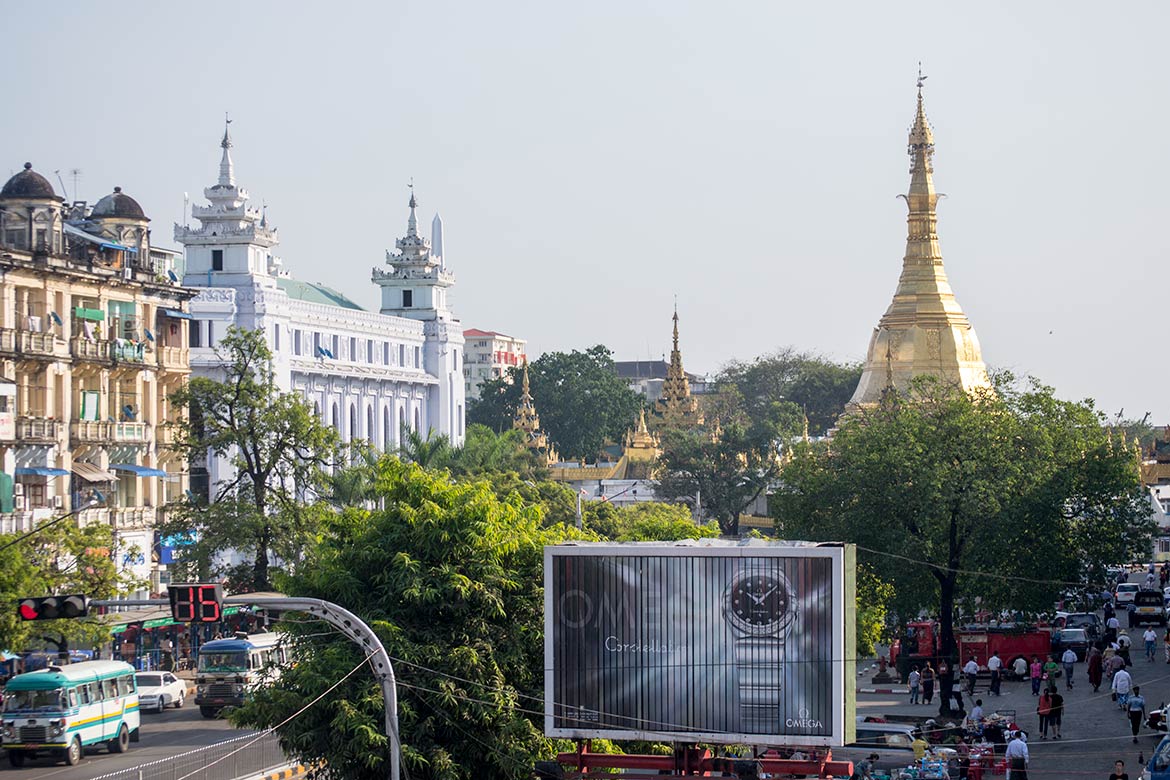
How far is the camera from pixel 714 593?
31.7 metres

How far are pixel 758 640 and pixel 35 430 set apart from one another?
118 ft

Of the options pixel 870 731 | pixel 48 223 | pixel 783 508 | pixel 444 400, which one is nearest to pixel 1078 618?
pixel 783 508

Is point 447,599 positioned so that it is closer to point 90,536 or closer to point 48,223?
point 90,536

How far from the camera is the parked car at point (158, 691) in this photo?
162 feet

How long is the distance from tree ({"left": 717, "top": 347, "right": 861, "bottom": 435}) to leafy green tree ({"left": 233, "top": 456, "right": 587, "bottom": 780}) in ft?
429

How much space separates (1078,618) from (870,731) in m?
22.4

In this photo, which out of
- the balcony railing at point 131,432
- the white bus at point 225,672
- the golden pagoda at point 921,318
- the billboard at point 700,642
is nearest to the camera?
the billboard at point 700,642

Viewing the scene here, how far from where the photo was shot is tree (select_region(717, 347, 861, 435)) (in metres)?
Result: 174

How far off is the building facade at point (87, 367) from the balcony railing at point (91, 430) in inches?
1.8

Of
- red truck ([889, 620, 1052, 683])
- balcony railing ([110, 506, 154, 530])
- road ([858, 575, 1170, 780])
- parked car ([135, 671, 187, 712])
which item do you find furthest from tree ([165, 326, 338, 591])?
red truck ([889, 620, 1052, 683])

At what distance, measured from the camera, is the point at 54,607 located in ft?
89.4

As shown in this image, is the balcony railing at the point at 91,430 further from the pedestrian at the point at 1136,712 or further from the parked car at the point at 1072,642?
the pedestrian at the point at 1136,712

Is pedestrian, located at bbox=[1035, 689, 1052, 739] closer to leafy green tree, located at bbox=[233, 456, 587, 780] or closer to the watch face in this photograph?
leafy green tree, located at bbox=[233, 456, 587, 780]

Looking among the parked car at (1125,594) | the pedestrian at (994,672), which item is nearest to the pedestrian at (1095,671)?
the pedestrian at (994,672)
